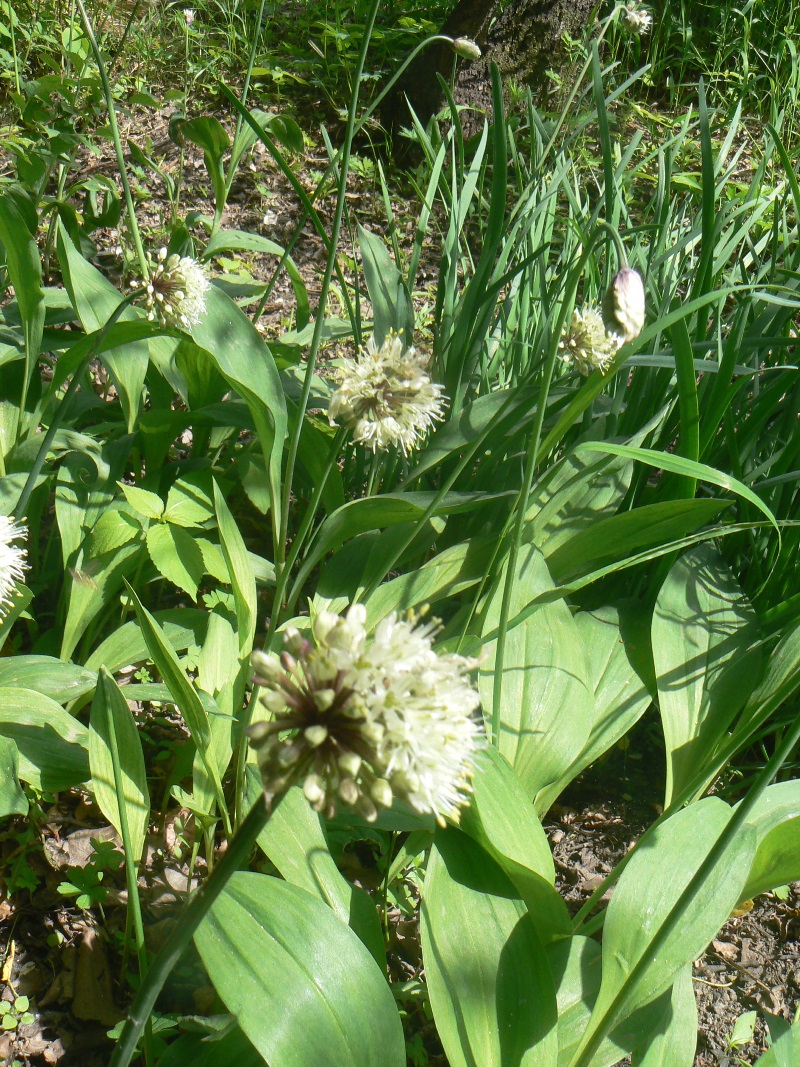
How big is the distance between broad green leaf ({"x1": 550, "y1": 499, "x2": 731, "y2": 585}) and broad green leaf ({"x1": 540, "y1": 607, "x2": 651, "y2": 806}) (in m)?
0.13

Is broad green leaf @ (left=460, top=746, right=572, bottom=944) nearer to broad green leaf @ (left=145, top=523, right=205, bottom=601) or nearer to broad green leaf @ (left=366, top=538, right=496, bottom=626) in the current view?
broad green leaf @ (left=366, top=538, right=496, bottom=626)

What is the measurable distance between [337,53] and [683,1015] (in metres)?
5.25

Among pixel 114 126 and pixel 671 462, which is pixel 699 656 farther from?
pixel 114 126

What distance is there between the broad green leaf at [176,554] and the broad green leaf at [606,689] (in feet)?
2.89

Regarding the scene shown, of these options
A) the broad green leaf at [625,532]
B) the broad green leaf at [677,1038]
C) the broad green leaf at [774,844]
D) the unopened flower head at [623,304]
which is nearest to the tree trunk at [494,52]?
the broad green leaf at [625,532]

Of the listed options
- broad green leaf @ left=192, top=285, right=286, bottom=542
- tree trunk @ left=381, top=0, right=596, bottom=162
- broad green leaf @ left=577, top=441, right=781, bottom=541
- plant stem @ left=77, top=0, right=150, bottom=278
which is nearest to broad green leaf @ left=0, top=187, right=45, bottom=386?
plant stem @ left=77, top=0, right=150, bottom=278

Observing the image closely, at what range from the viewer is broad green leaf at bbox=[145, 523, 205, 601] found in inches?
68.9

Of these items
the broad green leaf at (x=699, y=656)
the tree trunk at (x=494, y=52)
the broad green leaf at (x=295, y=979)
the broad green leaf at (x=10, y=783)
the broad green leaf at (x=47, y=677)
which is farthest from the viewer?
the tree trunk at (x=494, y=52)

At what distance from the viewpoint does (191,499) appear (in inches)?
76.9

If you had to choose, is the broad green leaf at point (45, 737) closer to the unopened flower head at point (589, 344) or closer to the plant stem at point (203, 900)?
the plant stem at point (203, 900)

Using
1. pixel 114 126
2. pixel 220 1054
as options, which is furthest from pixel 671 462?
pixel 114 126

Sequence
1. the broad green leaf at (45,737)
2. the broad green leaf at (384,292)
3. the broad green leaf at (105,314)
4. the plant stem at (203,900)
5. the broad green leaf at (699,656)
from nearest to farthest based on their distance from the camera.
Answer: the plant stem at (203,900)
the broad green leaf at (45,737)
the broad green leaf at (699,656)
the broad green leaf at (105,314)
the broad green leaf at (384,292)

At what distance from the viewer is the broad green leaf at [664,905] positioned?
4.32 ft

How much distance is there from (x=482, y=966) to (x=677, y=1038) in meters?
0.38
